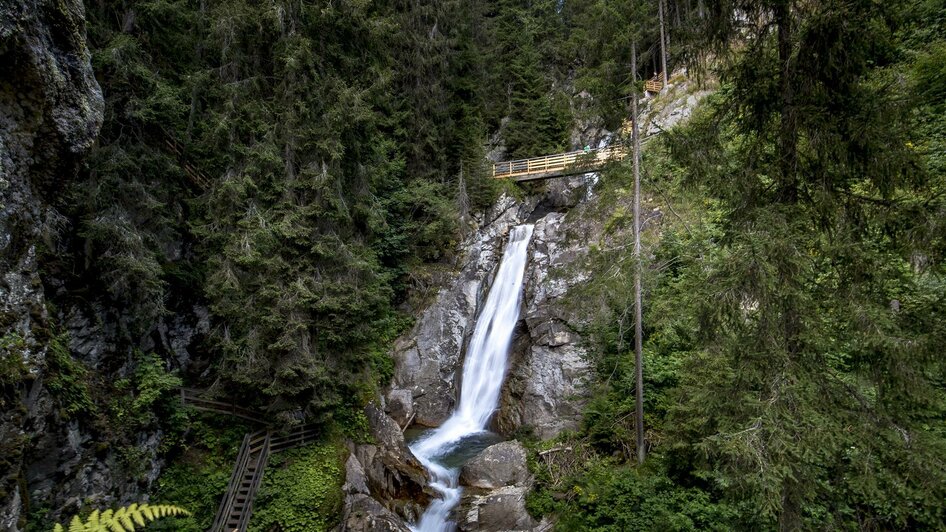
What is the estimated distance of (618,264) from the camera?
913 centimetres

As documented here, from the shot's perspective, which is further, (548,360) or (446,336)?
(446,336)

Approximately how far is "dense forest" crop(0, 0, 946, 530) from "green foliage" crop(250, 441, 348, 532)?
0.19ft

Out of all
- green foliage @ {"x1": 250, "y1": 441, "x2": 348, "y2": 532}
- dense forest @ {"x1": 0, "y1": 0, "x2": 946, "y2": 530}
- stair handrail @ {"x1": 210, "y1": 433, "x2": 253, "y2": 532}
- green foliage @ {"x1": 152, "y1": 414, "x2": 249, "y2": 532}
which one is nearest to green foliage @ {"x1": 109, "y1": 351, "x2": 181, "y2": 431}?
dense forest @ {"x1": 0, "y1": 0, "x2": 946, "y2": 530}

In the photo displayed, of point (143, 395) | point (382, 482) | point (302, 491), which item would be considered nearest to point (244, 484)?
point (302, 491)

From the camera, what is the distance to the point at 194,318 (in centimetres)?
1169

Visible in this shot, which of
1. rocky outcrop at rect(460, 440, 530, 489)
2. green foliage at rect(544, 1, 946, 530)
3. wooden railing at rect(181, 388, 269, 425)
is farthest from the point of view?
rocky outcrop at rect(460, 440, 530, 489)

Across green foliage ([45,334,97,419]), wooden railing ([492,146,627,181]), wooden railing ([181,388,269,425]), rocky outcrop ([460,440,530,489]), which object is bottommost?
rocky outcrop ([460,440,530,489])

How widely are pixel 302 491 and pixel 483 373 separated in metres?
6.95

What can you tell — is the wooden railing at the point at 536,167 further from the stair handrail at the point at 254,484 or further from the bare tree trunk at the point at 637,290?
the stair handrail at the point at 254,484

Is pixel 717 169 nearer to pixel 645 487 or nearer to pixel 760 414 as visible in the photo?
pixel 760 414

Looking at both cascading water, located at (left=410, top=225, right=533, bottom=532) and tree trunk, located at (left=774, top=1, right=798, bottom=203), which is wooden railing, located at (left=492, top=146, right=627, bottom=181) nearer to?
cascading water, located at (left=410, top=225, right=533, bottom=532)

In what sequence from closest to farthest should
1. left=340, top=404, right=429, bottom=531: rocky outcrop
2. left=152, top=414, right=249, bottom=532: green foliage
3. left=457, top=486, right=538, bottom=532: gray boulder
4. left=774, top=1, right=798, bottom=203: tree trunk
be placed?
left=774, top=1, right=798, bottom=203: tree trunk < left=152, top=414, right=249, bottom=532: green foliage < left=457, top=486, right=538, bottom=532: gray boulder < left=340, top=404, right=429, bottom=531: rocky outcrop

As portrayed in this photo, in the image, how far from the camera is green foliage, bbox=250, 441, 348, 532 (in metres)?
9.04

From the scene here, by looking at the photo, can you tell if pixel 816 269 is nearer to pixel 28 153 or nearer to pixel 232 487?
pixel 28 153
